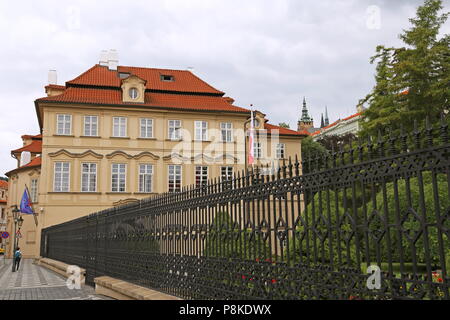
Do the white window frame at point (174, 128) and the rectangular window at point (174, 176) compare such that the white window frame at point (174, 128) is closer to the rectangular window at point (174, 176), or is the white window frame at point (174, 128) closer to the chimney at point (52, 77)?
the rectangular window at point (174, 176)

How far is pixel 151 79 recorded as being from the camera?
4097 cm

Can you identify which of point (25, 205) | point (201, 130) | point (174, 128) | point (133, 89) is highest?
point (133, 89)

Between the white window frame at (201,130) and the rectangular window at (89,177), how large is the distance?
8642 millimetres

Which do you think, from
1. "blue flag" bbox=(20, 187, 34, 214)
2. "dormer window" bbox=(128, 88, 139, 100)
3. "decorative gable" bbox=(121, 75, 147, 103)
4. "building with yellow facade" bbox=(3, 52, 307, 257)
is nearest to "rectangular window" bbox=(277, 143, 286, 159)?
"building with yellow facade" bbox=(3, 52, 307, 257)

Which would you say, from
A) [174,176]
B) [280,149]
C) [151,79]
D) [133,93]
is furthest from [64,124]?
[280,149]

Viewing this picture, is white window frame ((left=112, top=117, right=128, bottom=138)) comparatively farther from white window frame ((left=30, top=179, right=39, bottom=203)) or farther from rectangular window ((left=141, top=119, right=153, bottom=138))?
white window frame ((left=30, top=179, right=39, bottom=203))

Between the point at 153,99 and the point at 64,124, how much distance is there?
7.56 m

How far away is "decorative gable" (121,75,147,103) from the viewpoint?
36.4m

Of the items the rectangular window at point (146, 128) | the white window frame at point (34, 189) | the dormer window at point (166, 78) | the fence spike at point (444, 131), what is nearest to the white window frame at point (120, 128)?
the rectangular window at point (146, 128)

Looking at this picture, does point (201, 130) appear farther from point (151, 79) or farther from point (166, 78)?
point (166, 78)

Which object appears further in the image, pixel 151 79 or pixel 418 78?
pixel 151 79

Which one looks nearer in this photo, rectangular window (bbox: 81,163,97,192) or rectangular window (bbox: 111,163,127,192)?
rectangular window (bbox: 81,163,97,192)

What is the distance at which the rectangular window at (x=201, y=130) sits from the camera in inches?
1491
